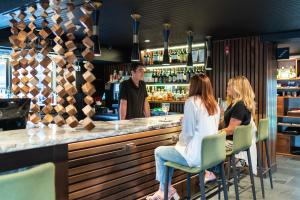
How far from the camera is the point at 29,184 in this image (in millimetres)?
1545

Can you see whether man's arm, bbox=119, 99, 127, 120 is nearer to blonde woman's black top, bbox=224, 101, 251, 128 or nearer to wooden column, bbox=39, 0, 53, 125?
wooden column, bbox=39, 0, 53, 125

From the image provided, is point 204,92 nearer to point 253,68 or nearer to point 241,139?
point 241,139

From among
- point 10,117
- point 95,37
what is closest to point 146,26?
point 95,37

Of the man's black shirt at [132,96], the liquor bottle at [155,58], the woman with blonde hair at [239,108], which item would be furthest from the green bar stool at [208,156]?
the liquor bottle at [155,58]

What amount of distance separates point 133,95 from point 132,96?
0.07 ft

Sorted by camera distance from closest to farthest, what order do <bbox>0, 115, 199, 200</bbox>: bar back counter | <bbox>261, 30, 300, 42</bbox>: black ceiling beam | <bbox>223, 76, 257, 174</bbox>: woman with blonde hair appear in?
1. <bbox>0, 115, 199, 200</bbox>: bar back counter
2. <bbox>223, 76, 257, 174</bbox>: woman with blonde hair
3. <bbox>261, 30, 300, 42</bbox>: black ceiling beam

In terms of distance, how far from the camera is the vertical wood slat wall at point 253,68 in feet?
18.8

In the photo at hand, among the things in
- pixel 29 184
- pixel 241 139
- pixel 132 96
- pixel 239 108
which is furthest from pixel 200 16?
pixel 29 184

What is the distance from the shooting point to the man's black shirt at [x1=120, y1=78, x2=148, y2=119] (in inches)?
182

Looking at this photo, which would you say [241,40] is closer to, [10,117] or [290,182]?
[290,182]

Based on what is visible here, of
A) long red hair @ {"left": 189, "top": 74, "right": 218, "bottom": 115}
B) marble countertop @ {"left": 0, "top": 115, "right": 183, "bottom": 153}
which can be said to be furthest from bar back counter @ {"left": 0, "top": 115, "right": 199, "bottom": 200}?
long red hair @ {"left": 189, "top": 74, "right": 218, "bottom": 115}

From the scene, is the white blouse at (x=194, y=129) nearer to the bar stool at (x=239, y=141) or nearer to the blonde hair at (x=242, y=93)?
the bar stool at (x=239, y=141)

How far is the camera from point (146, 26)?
5.03 metres

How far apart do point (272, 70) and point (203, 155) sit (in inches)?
151
